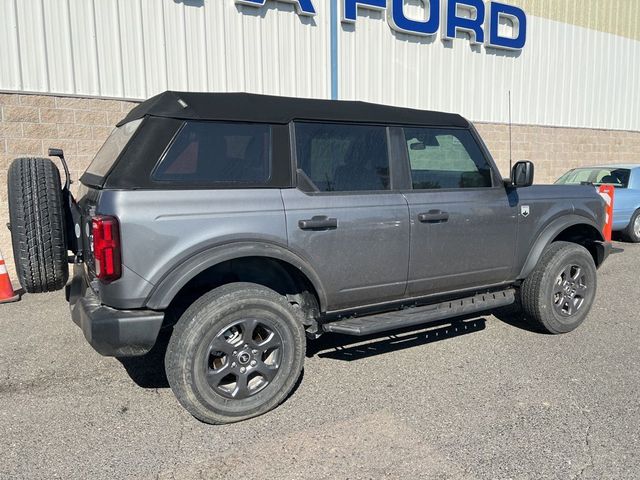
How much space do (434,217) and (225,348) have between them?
1.77m

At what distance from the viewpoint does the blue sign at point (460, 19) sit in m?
9.44

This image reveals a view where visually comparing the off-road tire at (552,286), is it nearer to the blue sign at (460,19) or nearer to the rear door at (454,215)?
the rear door at (454,215)

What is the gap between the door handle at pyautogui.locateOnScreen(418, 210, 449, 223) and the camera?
369 cm

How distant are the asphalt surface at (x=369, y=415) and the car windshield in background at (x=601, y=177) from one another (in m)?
5.77

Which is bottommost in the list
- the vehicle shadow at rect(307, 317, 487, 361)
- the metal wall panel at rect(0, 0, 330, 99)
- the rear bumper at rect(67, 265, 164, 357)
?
the vehicle shadow at rect(307, 317, 487, 361)

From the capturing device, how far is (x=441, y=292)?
3.97m

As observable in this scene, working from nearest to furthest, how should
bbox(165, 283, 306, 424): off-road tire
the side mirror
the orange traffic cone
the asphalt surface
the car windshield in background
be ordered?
1. the asphalt surface
2. bbox(165, 283, 306, 424): off-road tire
3. the side mirror
4. the orange traffic cone
5. the car windshield in background

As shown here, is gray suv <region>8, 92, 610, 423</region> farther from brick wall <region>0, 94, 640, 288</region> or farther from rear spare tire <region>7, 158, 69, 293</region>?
brick wall <region>0, 94, 640, 288</region>

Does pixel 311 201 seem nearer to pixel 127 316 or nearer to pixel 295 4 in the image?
pixel 127 316

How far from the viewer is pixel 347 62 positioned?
9.38m

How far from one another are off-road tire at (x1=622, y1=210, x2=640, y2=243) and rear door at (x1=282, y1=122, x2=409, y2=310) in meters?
7.52

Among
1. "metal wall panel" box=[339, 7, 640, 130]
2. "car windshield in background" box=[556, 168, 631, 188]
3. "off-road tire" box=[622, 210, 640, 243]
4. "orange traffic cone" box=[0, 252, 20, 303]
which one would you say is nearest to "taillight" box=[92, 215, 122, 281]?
"orange traffic cone" box=[0, 252, 20, 303]

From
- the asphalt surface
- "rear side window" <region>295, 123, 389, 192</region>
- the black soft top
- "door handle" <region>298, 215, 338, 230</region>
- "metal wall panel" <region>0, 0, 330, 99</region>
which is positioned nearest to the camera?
the asphalt surface

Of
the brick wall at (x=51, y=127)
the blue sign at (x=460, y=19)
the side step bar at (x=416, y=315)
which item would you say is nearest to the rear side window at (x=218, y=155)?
Result: the side step bar at (x=416, y=315)
